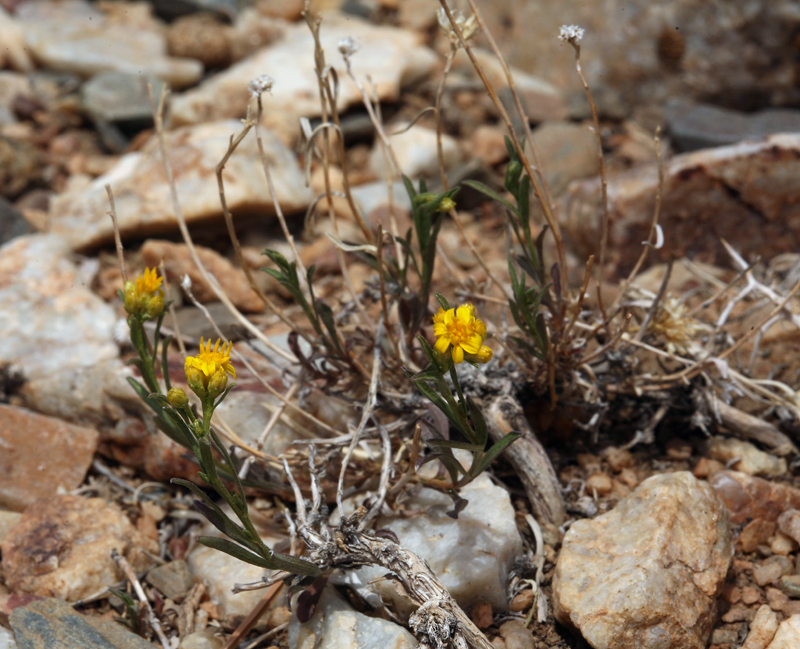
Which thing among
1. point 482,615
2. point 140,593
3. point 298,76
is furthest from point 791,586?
point 298,76

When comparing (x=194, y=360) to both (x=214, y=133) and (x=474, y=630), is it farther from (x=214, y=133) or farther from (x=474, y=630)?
(x=214, y=133)

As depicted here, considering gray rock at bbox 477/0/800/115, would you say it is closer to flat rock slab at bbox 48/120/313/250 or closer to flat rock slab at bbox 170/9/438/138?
flat rock slab at bbox 170/9/438/138

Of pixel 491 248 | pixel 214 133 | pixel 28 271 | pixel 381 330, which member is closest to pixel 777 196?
pixel 491 248

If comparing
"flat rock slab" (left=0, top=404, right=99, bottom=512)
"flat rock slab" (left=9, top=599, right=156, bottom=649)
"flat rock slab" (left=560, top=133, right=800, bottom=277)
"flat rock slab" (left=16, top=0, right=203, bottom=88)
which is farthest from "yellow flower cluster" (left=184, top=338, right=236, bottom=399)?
"flat rock slab" (left=16, top=0, right=203, bottom=88)

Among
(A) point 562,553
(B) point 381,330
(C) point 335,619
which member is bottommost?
(C) point 335,619

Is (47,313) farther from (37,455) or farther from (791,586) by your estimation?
(791,586)

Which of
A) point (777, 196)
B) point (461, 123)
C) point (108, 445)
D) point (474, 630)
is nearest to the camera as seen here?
point (474, 630)

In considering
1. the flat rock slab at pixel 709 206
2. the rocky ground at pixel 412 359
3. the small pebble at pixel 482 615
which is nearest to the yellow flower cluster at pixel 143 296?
the rocky ground at pixel 412 359
